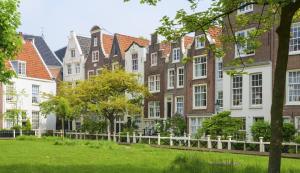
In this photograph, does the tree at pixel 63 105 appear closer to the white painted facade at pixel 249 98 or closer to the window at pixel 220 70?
the window at pixel 220 70

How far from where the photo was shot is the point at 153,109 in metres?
52.2

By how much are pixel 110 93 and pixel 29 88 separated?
58.3 ft

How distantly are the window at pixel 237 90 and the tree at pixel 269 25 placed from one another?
27.0 meters

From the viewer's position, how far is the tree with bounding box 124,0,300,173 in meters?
10.2

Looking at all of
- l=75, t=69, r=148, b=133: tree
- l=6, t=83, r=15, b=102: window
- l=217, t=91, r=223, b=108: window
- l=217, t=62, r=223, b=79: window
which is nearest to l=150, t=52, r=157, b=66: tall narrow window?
l=75, t=69, r=148, b=133: tree

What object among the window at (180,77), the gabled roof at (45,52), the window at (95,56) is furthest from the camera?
the gabled roof at (45,52)

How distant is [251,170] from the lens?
13391 millimetres

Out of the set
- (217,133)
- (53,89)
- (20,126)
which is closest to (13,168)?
(217,133)

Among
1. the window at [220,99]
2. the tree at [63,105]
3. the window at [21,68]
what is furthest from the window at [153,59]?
the window at [21,68]

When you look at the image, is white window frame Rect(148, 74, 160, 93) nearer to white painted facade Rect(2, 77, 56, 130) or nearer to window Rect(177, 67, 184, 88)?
window Rect(177, 67, 184, 88)

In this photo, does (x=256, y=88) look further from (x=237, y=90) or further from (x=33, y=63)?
→ (x=33, y=63)

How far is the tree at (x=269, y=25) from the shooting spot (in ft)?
33.5

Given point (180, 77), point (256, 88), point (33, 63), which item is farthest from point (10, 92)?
point (256, 88)

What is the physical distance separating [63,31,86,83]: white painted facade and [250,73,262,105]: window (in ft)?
92.2
